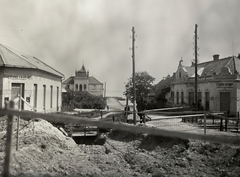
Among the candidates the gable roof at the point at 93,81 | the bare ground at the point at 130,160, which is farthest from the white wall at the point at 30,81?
the gable roof at the point at 93,81

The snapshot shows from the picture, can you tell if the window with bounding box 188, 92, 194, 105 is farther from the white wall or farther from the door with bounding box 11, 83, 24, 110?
the door with bounding box 11, 83, 24, 110

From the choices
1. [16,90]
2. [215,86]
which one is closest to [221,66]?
[215,86]

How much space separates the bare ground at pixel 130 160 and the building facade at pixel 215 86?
12.3 meters

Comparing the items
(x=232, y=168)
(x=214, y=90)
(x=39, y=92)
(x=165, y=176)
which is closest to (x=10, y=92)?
(x=39, y=92)

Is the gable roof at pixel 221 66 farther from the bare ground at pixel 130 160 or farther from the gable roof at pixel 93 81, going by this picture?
the gable roof at pixel 93 81

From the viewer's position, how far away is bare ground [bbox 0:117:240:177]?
6.42 m

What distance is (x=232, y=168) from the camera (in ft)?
21.2

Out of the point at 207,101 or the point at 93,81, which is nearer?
the point at 207,101

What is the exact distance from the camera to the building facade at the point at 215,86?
20984 millimetres

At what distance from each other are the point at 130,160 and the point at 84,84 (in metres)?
58.2

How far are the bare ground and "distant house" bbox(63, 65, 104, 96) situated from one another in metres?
55.4

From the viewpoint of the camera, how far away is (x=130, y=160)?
8383mm

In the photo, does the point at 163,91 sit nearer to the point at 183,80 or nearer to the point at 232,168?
the point at 183,80

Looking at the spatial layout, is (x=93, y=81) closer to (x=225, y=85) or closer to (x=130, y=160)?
(x=225, y=85)
